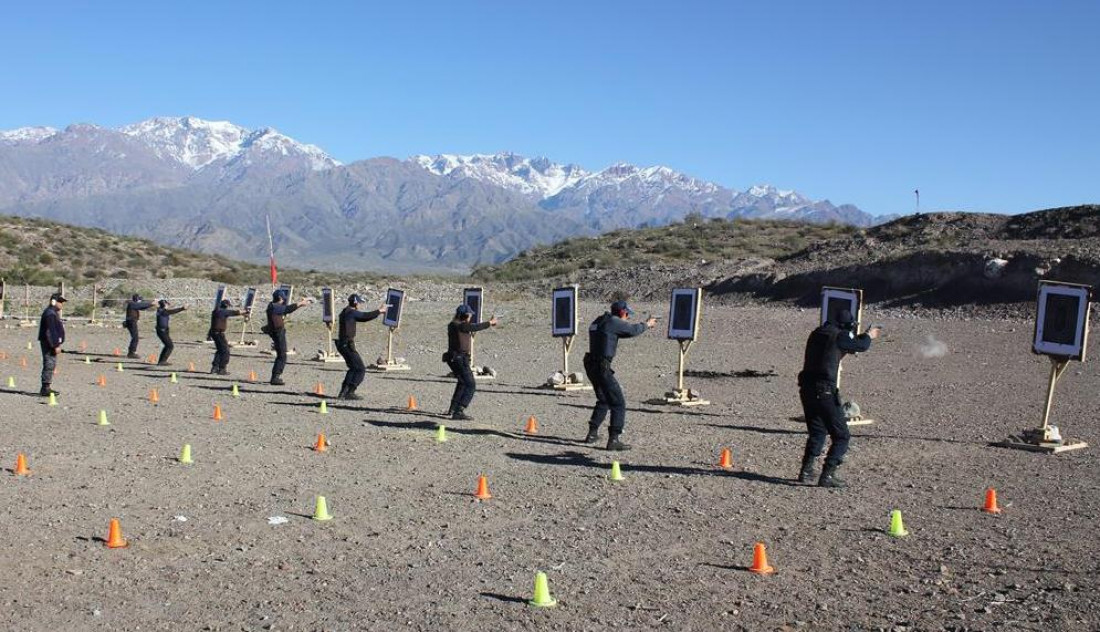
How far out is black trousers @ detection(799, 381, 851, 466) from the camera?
1057 cm

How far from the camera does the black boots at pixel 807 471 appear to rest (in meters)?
10.9

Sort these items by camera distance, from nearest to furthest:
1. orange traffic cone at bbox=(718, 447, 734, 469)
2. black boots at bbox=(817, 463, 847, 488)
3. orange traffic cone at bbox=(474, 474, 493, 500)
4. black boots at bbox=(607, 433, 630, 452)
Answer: orange traffic cone at bbox=(474, 474, 493, 500) → black boots at bbox=(817, 463, 847, 488) → orange traffic cone at bbox=(718, 447, 734, 469) → black boots at bbox=(607, 433, 630, 452)

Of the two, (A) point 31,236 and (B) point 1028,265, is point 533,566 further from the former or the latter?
(A) point 31,236

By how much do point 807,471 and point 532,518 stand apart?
302 centimetres

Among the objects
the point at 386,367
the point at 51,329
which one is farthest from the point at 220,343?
the point at 51,329

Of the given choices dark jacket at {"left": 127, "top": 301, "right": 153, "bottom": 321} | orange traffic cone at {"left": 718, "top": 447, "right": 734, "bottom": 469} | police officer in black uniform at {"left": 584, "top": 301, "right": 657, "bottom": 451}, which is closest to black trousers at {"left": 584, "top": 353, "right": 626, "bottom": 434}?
police officer in black uniform at {"left": 584, "top": 301, "right": 657, "bottom": 451}

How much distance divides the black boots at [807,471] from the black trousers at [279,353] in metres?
11.6

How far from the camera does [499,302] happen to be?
45000 mm

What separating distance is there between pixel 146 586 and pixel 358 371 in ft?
32.8

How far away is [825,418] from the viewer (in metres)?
10.6

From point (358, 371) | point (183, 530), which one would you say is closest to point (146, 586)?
point (183, 530)

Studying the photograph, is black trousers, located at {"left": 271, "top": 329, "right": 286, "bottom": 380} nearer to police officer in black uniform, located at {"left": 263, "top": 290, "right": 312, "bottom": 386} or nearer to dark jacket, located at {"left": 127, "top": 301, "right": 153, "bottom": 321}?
police officer in black uniform, located at {"left": 263, "top": 290, "right": 312, "bottom": 386}

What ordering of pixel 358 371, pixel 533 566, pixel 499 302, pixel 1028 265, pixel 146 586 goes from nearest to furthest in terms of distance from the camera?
pixel 146 586 < pixel 533 566 < pixel 358 371 < pixel 1028 265 < pixel 499 302

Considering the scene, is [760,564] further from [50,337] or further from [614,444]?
[50,337]
